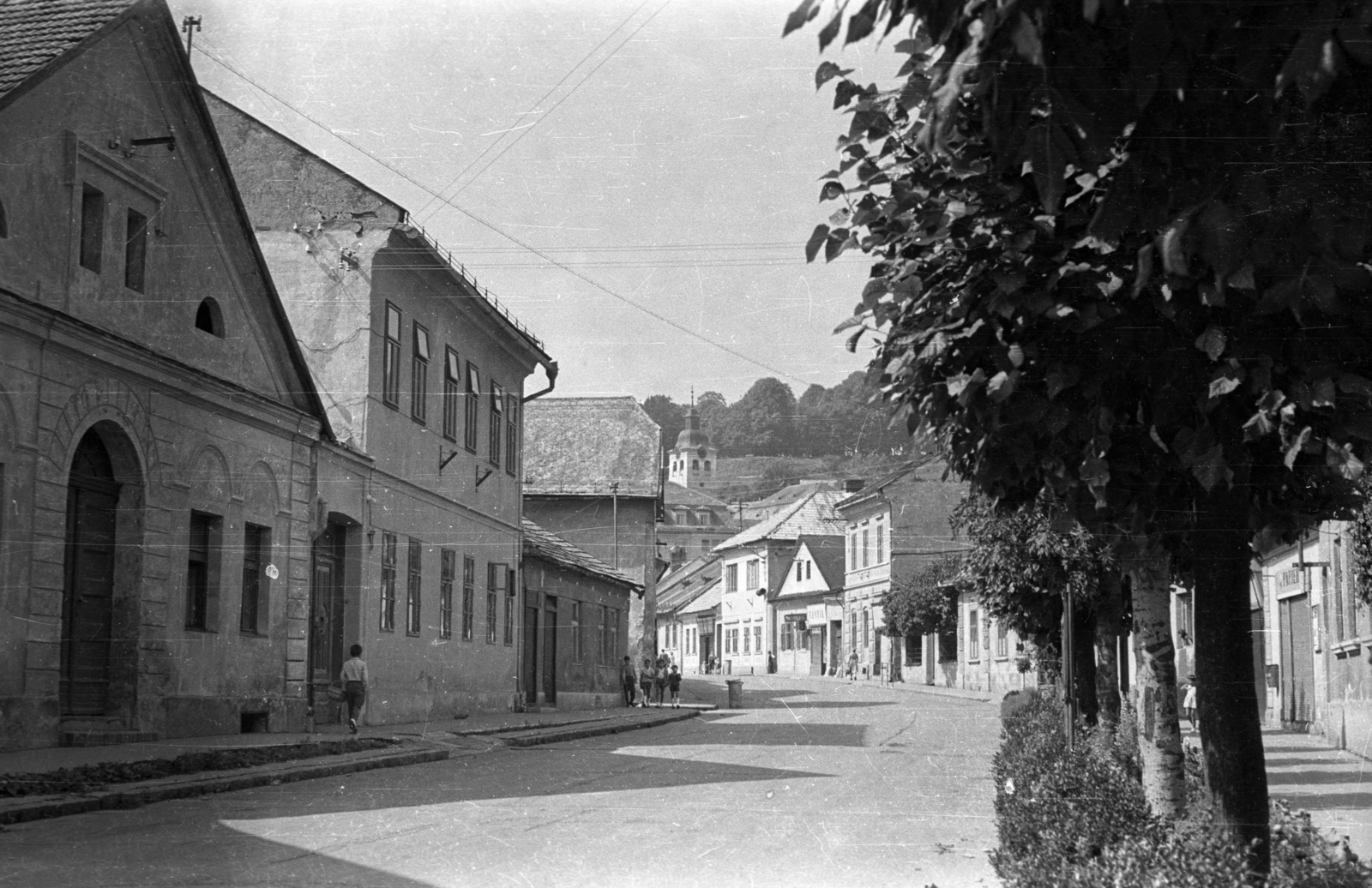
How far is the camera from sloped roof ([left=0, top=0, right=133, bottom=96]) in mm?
15633

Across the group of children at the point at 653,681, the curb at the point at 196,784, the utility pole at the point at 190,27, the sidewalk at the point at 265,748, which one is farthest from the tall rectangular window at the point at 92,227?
the group of children at the point at 653,681

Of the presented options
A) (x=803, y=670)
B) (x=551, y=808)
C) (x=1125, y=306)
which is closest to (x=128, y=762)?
(x=551, y=808)

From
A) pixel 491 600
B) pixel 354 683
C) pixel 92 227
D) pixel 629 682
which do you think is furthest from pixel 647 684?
pixel 92 227

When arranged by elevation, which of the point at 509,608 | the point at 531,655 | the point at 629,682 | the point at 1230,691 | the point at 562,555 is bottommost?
the point at 629,682

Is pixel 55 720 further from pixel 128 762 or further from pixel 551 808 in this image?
pixel 551 808

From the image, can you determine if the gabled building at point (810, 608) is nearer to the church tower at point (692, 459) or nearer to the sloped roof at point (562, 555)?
the sloped roof at point (562, 555)

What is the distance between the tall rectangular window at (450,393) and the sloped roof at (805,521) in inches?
1900

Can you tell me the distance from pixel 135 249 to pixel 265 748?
6.46 metres

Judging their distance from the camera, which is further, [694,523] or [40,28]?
[694,523]

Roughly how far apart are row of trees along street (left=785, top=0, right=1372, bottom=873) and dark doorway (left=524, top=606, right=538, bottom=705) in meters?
31.5

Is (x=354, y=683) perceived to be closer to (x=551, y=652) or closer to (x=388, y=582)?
(x=388, y=582)

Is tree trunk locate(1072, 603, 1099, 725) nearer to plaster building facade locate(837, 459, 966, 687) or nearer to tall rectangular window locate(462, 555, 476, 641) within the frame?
tall rectangular window locate(462, 555, 476, 641)

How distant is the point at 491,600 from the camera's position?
3381 centimetres

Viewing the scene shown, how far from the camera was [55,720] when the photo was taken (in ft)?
51.0
